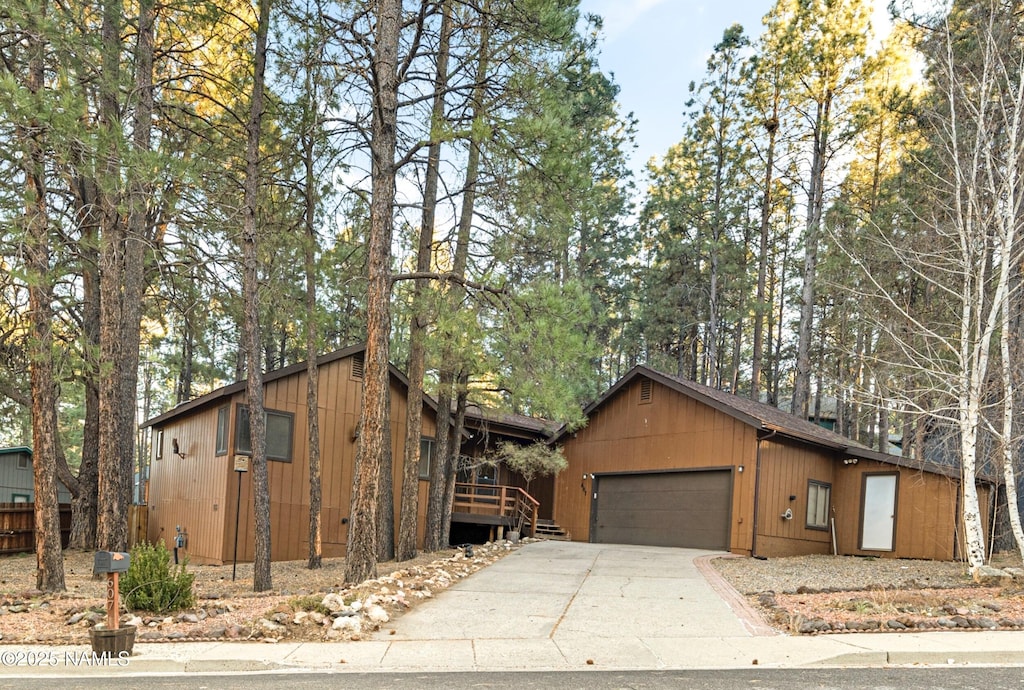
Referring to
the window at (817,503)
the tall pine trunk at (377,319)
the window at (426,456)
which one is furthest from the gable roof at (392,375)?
the window at (817,503)

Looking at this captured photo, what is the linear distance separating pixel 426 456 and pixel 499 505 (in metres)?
2.34

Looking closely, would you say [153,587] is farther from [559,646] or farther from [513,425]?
[513,425]

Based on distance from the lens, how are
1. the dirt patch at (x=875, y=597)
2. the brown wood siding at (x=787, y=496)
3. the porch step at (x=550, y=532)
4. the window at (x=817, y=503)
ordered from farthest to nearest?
the porch step at (x=550, y=532)
the window at (x=817, y=503)
the brown wood siding at (x=787, y=496)
the dirt patch at (x=875, y=597)

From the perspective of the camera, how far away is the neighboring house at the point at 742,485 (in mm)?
16953

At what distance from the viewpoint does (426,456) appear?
18.8 m

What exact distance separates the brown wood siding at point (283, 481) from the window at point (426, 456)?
23.4 inches

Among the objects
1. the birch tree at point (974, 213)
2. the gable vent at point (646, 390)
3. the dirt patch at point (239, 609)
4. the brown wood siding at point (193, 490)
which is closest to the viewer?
the dirt patch at point (239, 609)

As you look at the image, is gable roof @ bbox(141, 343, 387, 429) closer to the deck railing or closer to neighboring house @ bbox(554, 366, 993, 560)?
the deck railing

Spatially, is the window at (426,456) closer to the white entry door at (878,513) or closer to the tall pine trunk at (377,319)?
the tall pine trunk at (377,319)

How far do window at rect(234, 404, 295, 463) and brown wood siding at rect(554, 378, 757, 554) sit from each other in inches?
Answer: 334

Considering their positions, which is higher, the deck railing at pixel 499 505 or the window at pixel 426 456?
the window at pixel 426 456

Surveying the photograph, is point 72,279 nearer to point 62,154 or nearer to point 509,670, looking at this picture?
point 62,154

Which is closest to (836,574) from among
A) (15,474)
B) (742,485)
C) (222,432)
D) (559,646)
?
(742,485)

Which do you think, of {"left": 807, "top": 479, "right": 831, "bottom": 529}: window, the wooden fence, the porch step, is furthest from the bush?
{"left": 807, "top": 479, "right": 831, "bottom": 529}: window
